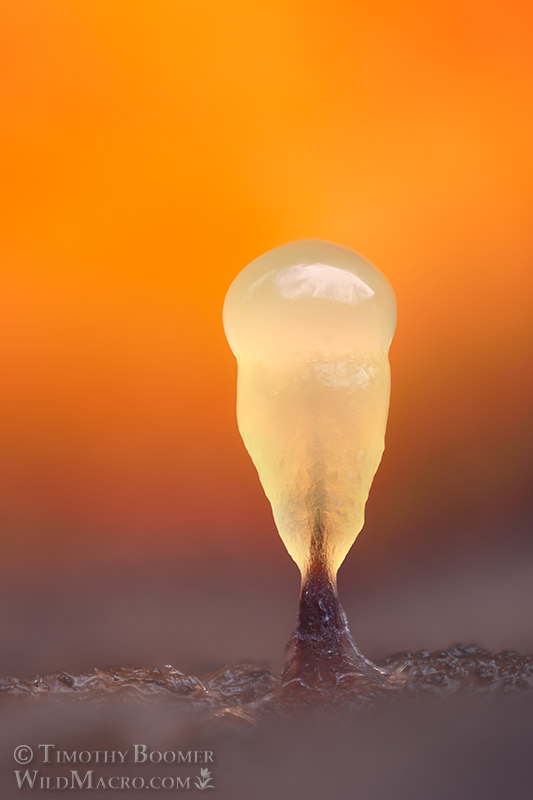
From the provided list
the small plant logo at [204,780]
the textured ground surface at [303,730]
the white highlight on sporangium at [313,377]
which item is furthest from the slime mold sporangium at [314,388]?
the small plant logo at [204,780]

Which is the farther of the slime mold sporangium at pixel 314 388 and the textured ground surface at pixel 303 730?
the slime mold sporangium at pixel 314 388

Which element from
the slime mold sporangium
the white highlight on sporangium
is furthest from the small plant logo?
the white highlight on sporangium

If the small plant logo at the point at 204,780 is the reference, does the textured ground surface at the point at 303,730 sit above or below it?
above

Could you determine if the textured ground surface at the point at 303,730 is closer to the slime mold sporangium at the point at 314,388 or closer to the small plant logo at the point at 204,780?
the small plant logo at the point at 204,780

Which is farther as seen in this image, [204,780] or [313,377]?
[313,377]

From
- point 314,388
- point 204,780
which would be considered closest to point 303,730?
point 204,780

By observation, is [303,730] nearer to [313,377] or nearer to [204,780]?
[204,780]

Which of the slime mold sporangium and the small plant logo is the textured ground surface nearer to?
the small plant logo

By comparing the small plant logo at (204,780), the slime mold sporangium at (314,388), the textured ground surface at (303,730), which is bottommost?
the small plant logo at (204,780)
